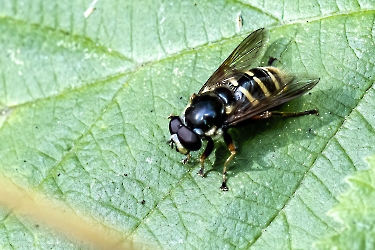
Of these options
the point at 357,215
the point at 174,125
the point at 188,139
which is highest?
the point at 174,125

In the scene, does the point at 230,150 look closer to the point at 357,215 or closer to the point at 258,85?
the point at 258,85

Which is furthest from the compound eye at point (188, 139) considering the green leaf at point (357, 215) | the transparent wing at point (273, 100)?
the green leaf at point (357, 215)

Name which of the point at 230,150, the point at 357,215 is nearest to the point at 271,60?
the point at 230,150

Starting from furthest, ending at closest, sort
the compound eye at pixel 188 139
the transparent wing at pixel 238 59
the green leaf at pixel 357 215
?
the transparent wing at pixel 238 59 < the compound eye at pixel 188 139 < the green leaf at pixel 357 215

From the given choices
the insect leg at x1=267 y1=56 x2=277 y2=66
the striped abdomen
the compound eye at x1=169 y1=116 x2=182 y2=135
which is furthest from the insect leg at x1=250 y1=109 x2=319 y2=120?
the compound eye at x1=169 y1=116 x2=182 y2=135

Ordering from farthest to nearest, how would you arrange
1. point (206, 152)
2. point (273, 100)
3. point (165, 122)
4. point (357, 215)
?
point (165, 122) < point (206, 152) < point (273, 100) < point (357, 215)

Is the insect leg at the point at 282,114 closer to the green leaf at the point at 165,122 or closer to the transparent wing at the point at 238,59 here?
the green leaf at the point at 165,122
